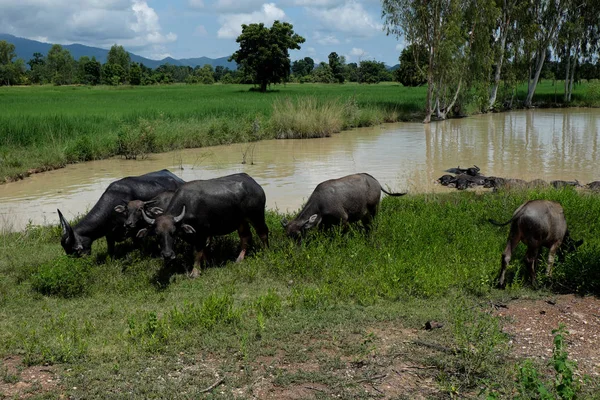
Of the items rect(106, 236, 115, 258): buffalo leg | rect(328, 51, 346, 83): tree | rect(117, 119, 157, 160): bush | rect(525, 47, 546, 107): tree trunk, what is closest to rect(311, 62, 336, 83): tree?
rect(328, 51, 346, 83): tree

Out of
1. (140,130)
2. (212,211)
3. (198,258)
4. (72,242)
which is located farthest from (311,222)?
(140,130)

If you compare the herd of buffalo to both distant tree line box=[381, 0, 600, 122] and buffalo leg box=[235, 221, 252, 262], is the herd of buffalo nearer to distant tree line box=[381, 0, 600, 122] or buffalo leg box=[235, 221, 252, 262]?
buffalo leg box=[235, 221, 252, 262]

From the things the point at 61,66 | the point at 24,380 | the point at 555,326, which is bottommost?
the point at 555,326

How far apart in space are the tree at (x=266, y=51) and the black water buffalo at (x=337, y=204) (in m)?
43.8

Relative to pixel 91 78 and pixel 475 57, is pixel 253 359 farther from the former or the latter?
pixel 91 78

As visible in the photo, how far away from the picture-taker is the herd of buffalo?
6.79m

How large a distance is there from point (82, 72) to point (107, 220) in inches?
3606

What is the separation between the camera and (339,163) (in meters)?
18.2

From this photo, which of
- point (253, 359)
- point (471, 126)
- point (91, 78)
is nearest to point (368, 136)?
point (471, 126)

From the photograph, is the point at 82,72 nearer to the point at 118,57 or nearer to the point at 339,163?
the point at 118,57

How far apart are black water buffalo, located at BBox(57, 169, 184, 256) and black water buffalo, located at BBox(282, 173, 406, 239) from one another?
7.54ft

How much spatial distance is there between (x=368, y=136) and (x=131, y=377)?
21.8 metres

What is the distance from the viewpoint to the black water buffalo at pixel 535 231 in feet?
20.6

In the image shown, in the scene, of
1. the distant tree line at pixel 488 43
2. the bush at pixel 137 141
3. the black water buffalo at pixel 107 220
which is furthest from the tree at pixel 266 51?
the black water buffalo at pixel 107 220
